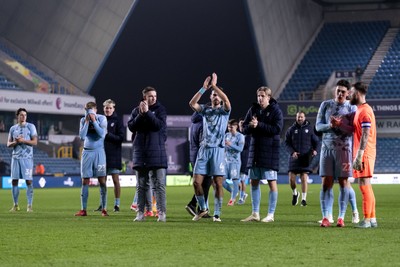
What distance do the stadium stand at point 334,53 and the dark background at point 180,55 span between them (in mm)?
5582

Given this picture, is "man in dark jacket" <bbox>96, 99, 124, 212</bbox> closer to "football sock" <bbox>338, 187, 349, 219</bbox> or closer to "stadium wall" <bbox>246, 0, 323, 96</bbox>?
"football sock" <bbox>338, 187, 349, 219</bbox>

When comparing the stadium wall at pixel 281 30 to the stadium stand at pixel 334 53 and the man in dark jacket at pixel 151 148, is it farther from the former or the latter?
the man in dark jacket at pixel 151 148

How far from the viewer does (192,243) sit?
1147 centimetres

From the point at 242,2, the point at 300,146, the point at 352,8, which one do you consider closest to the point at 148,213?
the point at 300,146

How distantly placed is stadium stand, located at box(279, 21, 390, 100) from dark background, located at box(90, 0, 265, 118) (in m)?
5.58

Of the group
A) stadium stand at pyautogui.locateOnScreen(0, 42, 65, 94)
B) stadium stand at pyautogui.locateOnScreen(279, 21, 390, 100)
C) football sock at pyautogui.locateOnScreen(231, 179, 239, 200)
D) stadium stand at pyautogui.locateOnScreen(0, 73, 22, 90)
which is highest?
stadium stand at pyautogui.locateOnScreen(279, 21, 390, 100)

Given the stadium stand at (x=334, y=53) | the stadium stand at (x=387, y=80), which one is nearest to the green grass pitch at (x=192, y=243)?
the stadium stand at (x=387, y=80)

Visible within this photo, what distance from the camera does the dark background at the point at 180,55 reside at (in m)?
47.8

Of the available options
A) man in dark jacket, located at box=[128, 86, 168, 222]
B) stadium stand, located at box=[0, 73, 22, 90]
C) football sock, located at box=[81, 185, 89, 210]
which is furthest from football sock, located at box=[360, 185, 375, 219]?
stadium stand, located at box=[0, 73, 22, 90]

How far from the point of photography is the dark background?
157 feet

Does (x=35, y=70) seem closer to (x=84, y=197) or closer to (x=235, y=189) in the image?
(x=235, y=189)

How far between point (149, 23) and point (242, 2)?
4687 mm

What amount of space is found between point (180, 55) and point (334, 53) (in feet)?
44.5

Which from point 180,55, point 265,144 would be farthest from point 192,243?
point 180,55
